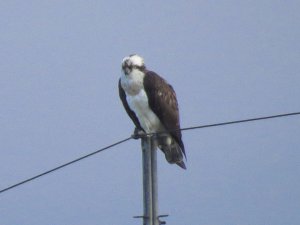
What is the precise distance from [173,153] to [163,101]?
84cm

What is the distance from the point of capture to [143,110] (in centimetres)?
1327

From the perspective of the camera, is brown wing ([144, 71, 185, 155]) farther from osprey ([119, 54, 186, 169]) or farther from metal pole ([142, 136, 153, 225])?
metal pole ([142, 136, 153, 225])

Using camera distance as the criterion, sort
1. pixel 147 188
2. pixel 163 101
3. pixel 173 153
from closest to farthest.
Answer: pixel 147 188, pixel 173 153, pixel 163 101

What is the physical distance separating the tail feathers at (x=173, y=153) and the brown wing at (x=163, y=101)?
71 millimetres

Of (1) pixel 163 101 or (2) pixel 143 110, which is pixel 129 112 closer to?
(2) pixel 143 110

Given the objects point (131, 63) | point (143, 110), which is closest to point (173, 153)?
point (143, 110)

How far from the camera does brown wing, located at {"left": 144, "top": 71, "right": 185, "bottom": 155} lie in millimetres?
13219

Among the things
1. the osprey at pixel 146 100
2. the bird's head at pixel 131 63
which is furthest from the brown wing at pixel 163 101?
the bird's head at pixel 131 63

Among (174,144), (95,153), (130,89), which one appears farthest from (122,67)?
(95,153)

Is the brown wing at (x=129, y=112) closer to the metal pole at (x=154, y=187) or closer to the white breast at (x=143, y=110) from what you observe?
the white breast at (x=143, y=110)

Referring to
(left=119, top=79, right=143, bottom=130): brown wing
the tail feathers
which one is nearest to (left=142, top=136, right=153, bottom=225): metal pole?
the tail feathers

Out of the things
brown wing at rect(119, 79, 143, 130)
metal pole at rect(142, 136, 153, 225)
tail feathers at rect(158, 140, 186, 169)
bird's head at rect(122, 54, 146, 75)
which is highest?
bird's head at rect(122, 54, 146, 75)

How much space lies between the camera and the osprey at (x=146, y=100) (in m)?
13.2

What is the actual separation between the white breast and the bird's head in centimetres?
27
